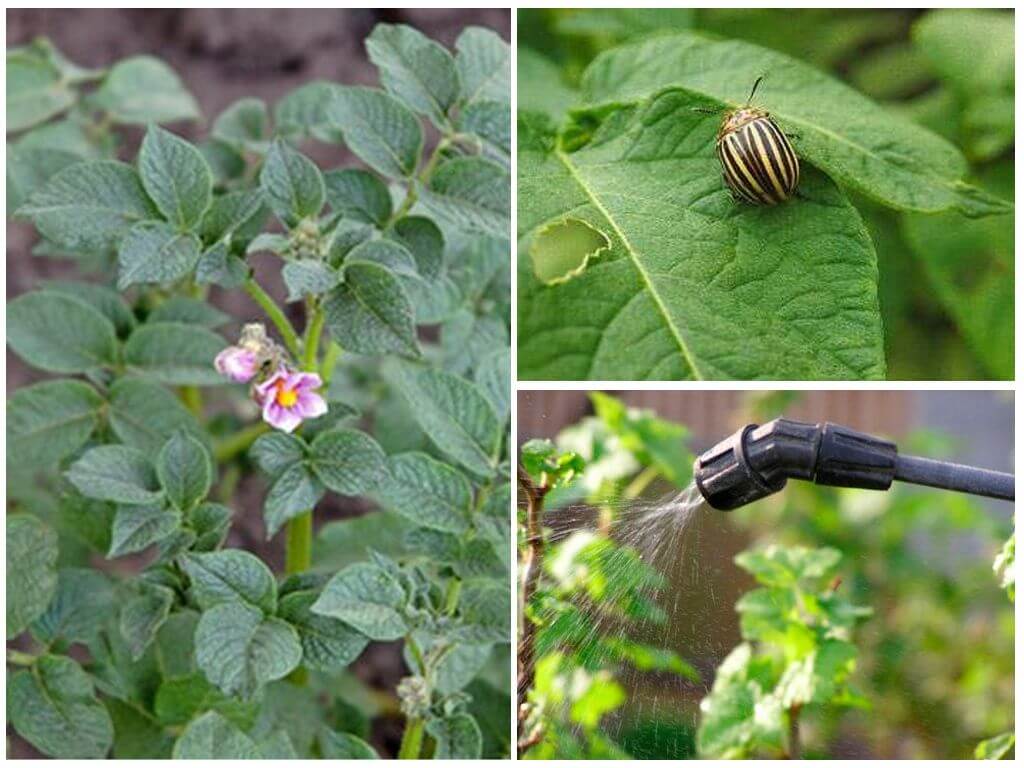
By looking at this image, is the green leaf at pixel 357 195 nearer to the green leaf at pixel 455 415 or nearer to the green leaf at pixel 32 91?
the green leaf at pixel 455 415

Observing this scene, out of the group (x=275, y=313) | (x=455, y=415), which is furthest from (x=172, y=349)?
(x=455, y=415)

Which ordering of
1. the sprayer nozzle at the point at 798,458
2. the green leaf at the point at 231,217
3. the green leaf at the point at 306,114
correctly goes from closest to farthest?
the sprayer nozzle at the point at 798,458, the green leaf at the point at 231,217, the green leaf at the point at 306,114

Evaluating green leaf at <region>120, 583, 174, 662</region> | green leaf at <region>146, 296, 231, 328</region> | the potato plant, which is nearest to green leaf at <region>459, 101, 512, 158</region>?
the potato plant

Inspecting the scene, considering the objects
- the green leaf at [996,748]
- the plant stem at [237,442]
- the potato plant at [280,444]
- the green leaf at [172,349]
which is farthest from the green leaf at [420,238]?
the green leaf at [996,748]

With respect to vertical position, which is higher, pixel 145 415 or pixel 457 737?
pixel 145 415

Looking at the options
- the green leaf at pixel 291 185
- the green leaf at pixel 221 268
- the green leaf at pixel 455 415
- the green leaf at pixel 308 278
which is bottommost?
the green leaf at pixel 455 415

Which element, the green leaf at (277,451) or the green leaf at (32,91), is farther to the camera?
the green leaf at (32,91)

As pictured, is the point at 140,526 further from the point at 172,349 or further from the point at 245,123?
the point at 245,123

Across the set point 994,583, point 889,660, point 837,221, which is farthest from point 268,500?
point 994,583

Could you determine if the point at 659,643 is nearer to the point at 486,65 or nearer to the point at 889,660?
the point at 889,660
